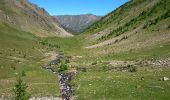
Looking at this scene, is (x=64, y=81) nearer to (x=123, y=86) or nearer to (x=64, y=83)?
(x=64, y=83)

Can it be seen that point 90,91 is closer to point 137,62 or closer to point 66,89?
point 66,89

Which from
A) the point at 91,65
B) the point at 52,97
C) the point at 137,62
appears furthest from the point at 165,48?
the point at 52,97

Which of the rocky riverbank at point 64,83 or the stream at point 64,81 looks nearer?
the rocky riverbank at point 64,83

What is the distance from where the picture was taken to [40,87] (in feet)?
155

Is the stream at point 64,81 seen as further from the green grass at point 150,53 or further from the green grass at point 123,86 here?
the green grass at point 150,53

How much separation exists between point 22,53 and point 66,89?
40965 millimetres

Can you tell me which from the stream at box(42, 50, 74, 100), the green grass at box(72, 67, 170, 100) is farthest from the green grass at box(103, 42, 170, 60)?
the stream at box(42, 50, 74, 100)

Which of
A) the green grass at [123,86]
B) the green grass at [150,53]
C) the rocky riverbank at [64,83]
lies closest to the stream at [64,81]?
the rocky riverbank at [64,83]

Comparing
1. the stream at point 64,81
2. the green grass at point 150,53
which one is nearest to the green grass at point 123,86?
the stream at point 64,81

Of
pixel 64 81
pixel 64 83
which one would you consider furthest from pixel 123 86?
pixel 64 81

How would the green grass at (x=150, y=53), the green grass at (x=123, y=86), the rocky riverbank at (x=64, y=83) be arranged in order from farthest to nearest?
the green grass at (x=150, y=53) → the rocky riverbank at (x=64, y=83) → the green grass at (x=123, y=86)

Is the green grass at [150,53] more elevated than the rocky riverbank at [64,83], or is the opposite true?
the green grass at [150,53]

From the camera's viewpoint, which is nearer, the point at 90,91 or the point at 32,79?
the point at 90,91

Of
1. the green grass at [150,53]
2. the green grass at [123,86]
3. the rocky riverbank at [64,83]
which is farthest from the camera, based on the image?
the green grass at [150,53]
